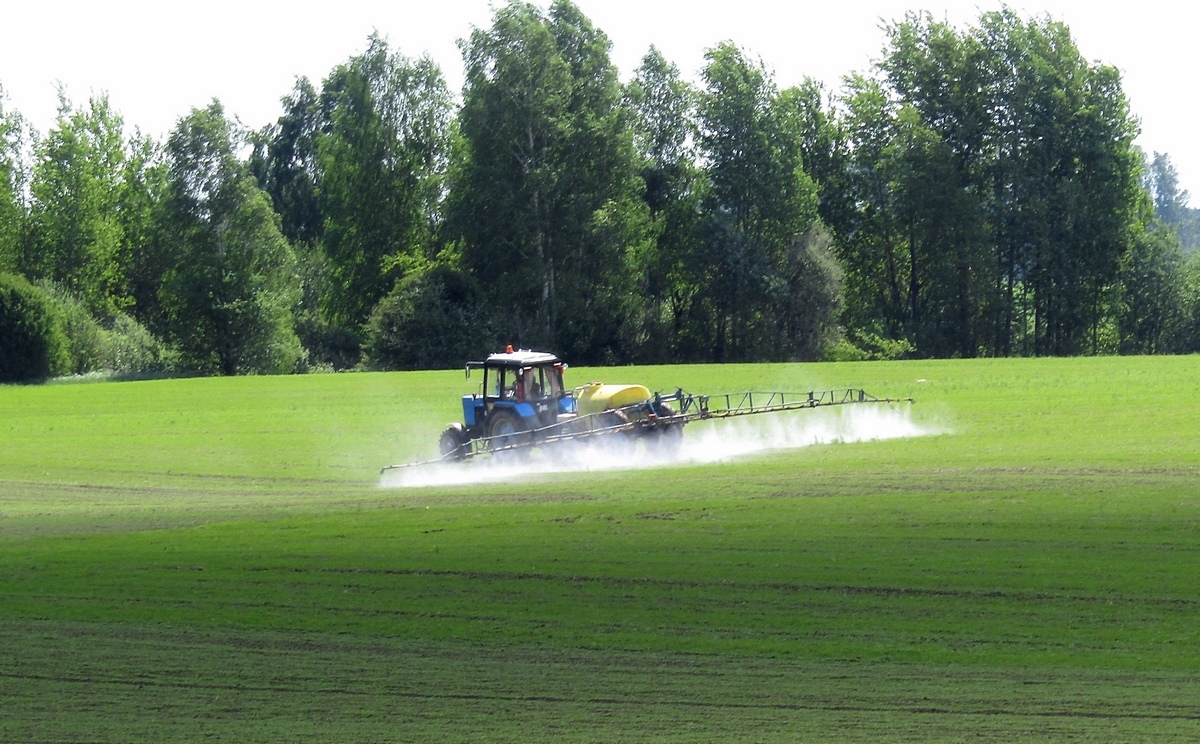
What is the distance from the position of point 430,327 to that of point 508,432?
4970 centimetres

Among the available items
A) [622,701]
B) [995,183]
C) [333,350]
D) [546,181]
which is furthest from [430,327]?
[622,701]

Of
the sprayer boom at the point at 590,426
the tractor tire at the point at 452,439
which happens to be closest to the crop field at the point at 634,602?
the sprayer boom at the point at 590,426

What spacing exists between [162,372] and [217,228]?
9.09m

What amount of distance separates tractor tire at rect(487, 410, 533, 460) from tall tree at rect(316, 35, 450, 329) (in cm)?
6007

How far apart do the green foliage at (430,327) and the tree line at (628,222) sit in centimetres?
15

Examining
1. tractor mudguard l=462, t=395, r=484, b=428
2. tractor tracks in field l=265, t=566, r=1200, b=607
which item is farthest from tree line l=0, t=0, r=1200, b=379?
tractor tracks in field l=265, t=566, r=1200, b=607

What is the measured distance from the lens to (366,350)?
82.5 m

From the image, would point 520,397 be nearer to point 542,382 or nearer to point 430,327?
point 542,382

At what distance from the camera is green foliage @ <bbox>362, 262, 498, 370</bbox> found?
79750 millimetres

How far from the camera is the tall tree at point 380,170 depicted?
91312 mm

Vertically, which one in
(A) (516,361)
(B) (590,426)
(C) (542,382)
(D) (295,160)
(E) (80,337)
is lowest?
(B) (590,426)

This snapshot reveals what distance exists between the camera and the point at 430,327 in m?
80.2

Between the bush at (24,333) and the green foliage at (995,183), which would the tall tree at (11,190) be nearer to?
the bush at (24,333)

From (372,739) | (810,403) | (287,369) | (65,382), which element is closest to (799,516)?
(372,739)
